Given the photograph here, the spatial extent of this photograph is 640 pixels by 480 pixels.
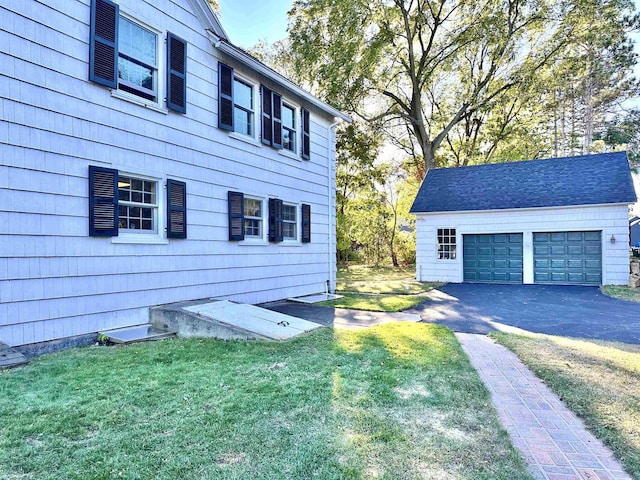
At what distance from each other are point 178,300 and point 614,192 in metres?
14.1

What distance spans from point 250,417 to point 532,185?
1496 cm

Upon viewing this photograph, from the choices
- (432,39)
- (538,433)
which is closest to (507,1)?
(432,39)

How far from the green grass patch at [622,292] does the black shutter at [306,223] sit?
8.67 m

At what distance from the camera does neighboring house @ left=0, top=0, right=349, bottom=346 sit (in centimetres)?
447

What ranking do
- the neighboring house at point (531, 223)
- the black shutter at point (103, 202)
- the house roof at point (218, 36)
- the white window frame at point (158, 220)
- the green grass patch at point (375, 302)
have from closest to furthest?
the black shutter at point (103, 202) → the white window frame at point (158, 220) → the house roof at point (218, 36) → the green grass patch at point (375, 302) → the neighboring house at point (531, 223)

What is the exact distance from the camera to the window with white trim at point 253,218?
27.1 feet

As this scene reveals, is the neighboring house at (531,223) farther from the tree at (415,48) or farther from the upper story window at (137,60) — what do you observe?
the upper story window at (137,60)

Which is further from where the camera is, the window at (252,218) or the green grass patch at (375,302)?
the green grass patch at (375,302)

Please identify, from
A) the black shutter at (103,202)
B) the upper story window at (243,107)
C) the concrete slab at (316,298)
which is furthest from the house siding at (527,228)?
the black shutter at (103,202)

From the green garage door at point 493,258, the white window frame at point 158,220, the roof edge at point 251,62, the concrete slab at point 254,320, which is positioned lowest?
the concrete slab at point 254,320

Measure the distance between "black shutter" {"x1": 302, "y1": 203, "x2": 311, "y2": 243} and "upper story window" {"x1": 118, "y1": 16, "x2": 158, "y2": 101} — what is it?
15.7 feet

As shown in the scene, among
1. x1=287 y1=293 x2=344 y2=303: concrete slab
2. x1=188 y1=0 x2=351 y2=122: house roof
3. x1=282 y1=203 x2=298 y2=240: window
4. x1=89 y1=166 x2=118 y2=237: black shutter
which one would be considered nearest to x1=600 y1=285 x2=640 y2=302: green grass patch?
x1=287 y1=293 x2=344 y2=303: concrete slab

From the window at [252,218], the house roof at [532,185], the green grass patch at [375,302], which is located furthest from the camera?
the house roof at [532,185]

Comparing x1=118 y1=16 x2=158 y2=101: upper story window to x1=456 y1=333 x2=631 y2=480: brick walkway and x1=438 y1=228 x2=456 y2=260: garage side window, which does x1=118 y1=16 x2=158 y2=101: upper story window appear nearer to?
x1=456 y1=333 x2=631 y2=480: brick walkway
